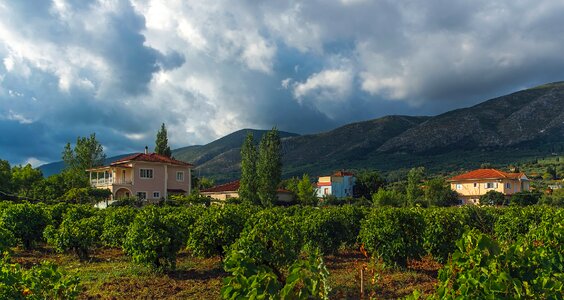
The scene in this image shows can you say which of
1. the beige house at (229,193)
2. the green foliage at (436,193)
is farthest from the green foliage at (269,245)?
the beige house at (229,193)

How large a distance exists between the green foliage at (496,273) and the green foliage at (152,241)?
30.6ft

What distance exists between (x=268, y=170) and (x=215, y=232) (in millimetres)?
42009

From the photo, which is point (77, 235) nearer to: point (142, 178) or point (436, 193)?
point (142, 178)

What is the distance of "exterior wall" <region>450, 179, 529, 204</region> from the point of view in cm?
7288

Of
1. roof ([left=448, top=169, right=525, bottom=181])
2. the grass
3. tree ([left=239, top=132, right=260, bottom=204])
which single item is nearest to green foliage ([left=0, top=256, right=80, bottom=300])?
the grass

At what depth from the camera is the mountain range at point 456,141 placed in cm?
12988

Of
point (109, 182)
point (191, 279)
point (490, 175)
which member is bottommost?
point (191, 279)

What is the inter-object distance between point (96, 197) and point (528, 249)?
148ft

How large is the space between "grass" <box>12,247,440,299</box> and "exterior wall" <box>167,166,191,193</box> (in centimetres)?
3534

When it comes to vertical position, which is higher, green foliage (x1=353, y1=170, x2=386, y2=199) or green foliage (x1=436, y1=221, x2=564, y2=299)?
green foliage (x1=353, y1=170, x2=386, y2=199)

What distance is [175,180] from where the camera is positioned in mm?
52469

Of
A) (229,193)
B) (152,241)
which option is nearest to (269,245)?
(152,241)

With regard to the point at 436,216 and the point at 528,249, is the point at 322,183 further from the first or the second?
the point at 528,249

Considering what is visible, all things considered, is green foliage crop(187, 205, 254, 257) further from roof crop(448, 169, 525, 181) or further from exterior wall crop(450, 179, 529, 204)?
roof crop(448, 169, 525, 181)
